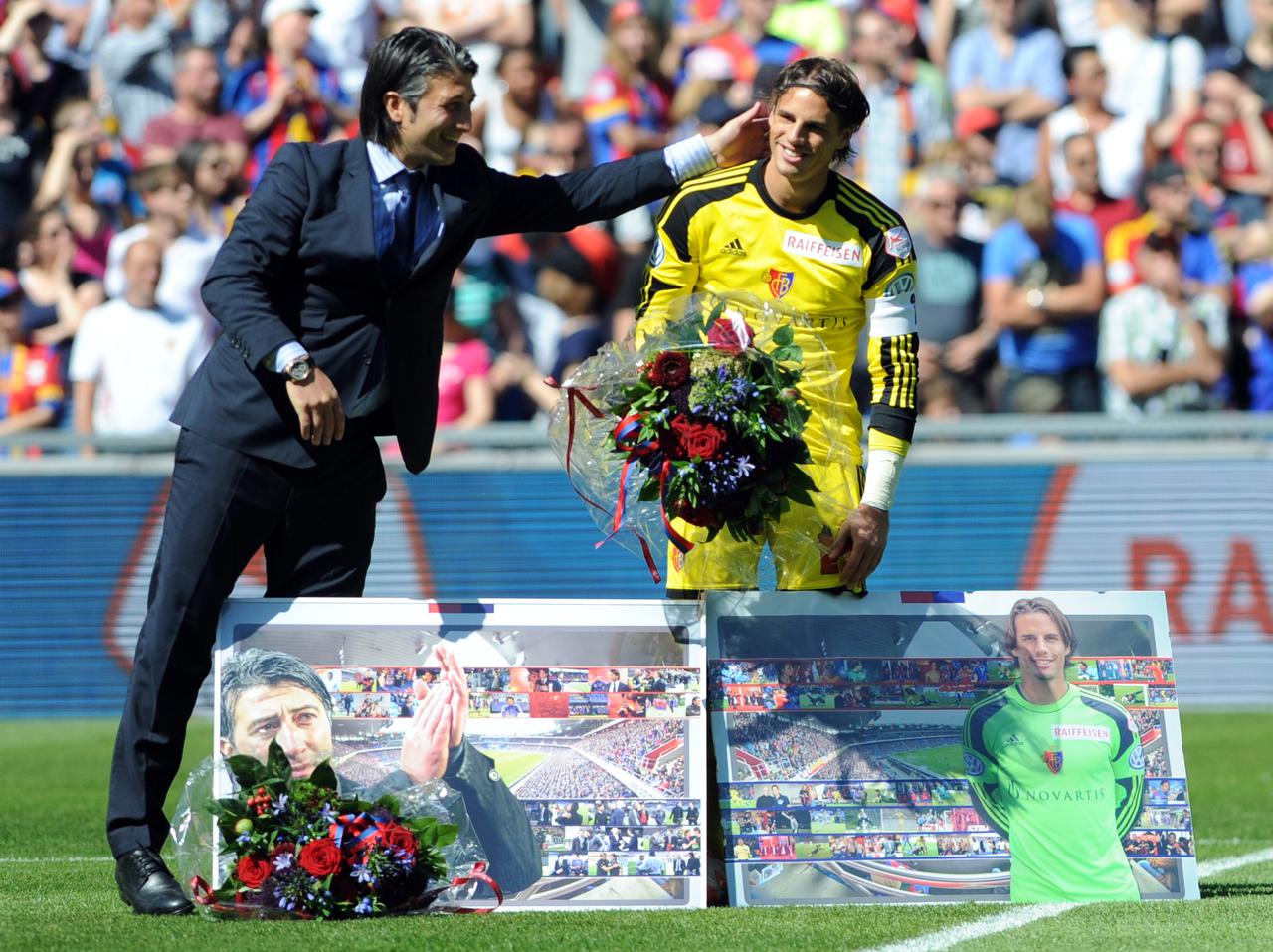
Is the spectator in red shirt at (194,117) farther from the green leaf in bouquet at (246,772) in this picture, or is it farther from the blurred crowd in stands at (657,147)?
the green leaf in bouquet at (246,772)

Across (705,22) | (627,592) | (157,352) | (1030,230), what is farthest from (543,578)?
(705,22)

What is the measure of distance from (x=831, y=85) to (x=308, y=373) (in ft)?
5.59

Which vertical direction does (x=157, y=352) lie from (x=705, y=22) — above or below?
below

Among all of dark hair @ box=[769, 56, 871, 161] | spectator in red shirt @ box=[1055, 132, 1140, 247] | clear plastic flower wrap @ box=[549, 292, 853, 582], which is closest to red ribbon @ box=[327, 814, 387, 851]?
clear plastic flower wrap @ box=[549, 292, 853, 582]

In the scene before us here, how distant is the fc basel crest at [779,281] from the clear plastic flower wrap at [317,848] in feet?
5.69

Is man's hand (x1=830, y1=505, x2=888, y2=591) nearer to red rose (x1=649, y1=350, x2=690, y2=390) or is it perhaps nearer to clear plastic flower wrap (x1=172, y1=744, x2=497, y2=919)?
red rose (x1=649, y1=350, x2=690, y2=390)

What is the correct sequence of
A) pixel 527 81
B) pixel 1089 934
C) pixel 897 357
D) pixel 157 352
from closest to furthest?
pixel 1089 934, pixel 897 357, pixel 157 352, pixel 527 81

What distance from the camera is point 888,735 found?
5469mm

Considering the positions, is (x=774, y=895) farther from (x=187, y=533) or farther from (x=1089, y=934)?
(x=187, y=533)

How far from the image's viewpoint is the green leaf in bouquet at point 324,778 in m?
5.12

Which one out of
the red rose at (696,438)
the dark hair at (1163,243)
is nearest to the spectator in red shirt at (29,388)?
the dark hair at (1163,243)

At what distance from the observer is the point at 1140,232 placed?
12148 mm

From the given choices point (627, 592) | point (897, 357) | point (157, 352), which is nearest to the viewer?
point (897, 357)

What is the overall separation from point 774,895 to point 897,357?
1602 mm
